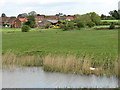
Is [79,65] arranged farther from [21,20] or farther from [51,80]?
[21,20]

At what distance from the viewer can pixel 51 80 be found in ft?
42.4

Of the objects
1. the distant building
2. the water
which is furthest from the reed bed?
the distant building

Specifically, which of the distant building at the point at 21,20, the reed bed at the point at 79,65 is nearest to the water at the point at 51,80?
the reed bed at the point at 79,65

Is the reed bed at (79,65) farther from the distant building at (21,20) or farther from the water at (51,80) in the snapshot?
the distant building at (21,20)

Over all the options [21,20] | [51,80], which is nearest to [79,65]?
[51,80]

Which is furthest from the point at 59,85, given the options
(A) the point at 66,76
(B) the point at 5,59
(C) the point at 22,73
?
(B) the point at 5,59

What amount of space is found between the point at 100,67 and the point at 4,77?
20.1 ft

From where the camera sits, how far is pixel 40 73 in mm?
14359

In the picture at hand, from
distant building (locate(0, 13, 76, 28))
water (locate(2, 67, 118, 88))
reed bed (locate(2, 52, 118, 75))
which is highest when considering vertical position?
distant building (locate(0, 13, 76, 28))

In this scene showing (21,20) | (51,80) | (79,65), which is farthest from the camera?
(21,20)

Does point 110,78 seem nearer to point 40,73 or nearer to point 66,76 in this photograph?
point 66,76

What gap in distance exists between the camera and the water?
11859 mm

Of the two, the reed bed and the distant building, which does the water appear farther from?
the distant building

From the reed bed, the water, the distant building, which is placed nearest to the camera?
the water
